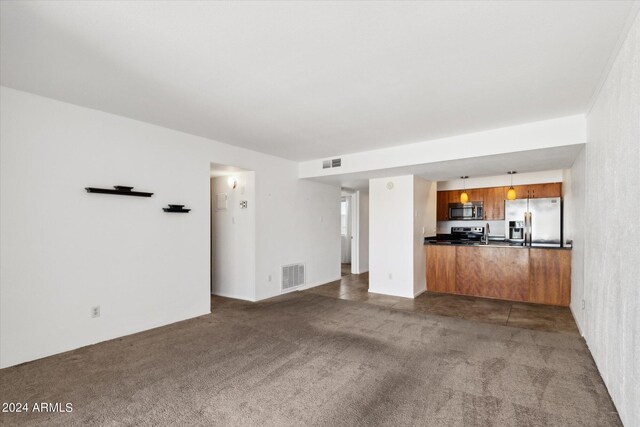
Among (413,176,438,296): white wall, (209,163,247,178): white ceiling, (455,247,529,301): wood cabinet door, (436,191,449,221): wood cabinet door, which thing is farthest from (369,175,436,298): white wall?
(209,163,247,178): white ceiling

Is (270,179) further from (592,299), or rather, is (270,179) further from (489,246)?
(592,299)

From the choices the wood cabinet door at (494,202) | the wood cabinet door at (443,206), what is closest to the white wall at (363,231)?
the wood cabinet door at (443,206)

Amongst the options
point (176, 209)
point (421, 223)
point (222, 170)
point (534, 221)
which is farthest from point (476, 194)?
point (176, 209)

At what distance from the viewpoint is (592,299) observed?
301 cm

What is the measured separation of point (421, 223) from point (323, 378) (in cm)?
408

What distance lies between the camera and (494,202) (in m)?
6.91

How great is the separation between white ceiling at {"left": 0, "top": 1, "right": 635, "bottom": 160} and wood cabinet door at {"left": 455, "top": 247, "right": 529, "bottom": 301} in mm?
2749

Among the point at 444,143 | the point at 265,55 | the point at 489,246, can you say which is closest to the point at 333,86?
the point at 265,55

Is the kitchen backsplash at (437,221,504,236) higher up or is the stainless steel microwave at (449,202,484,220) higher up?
the stainless steel microwave at (449,202,484,220)

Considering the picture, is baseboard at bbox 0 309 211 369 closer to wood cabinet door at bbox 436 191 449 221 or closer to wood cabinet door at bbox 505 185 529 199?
wood cabinet door at bbox 436 191 449 221

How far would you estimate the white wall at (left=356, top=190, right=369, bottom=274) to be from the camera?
802 cm

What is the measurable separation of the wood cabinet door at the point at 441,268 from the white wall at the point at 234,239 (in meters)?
3.43

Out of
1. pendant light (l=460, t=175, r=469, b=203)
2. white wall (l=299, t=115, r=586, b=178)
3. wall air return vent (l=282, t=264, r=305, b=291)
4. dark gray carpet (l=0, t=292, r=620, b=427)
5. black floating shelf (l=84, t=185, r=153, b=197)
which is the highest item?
white wall (l=299, t=115, r=586, b=178)

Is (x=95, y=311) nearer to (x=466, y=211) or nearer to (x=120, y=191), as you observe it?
(x=120, y=191)
